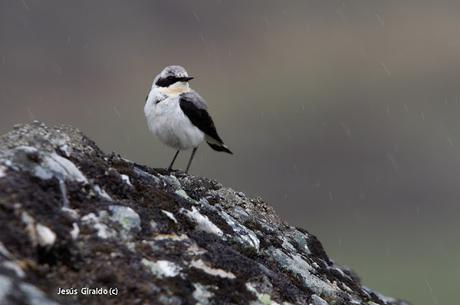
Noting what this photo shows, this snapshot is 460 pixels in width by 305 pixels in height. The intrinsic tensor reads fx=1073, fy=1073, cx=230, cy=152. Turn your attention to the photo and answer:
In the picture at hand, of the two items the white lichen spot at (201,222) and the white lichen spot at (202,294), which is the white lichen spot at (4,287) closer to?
the white lichen spot at (202,294)

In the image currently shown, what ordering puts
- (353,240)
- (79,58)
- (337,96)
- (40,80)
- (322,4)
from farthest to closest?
1. (322,4)
2. (79,58)
3. (40,80)
4. (337,96)
5. (353,240)

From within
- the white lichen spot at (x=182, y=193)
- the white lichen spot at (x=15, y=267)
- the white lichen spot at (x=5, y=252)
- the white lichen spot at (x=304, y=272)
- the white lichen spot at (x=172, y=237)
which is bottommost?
the white lichen spot at (x=15, y=267)

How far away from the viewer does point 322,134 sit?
11925 centimetres

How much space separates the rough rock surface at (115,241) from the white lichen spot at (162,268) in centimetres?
1

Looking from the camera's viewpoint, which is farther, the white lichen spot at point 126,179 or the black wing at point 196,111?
the black wing at point 196,111

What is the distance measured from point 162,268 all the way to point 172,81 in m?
9.09

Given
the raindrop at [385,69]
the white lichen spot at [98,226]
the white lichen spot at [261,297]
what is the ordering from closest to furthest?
1. the white lichen spot at [98,226]
2. the white lichen spot at [261,297]
3. the raindrop at [385,69]

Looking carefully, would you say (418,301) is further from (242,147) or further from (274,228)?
(242,147)

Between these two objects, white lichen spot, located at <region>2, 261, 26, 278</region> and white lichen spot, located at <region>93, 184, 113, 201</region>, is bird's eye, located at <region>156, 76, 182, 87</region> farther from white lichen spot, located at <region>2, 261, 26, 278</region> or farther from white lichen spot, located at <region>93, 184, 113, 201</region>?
white lichen spot, located at <region>2, 261, 26, 278</region>

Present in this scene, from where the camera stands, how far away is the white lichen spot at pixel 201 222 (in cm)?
1127

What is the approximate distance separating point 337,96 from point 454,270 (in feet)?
236

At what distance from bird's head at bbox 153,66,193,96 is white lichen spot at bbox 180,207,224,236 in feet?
22.1

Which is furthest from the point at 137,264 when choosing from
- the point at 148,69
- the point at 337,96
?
the point at 148,69

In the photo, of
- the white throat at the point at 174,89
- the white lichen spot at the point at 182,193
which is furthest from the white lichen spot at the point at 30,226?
the white throat at the point at 174,89
